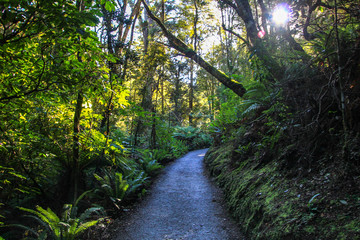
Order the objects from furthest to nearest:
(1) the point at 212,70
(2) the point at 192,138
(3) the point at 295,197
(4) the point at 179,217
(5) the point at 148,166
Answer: (2) the point at 192,138 → (1) the point at 212,70 → (5) the point at 148,166 → (4) the point at 179,217 → (3) the point at 295,197

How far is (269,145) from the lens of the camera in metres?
4.62

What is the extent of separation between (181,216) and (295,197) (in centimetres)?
262

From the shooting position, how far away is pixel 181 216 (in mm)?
4629

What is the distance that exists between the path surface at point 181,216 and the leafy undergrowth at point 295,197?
1.26 ft

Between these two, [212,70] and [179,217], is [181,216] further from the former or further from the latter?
[212,70]

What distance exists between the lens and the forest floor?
3.87 meters

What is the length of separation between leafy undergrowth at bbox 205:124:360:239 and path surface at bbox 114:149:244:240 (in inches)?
15.1

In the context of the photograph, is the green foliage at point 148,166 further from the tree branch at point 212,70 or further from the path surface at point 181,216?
the tree branch at point 212,70

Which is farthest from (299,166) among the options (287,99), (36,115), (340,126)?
(36,115)

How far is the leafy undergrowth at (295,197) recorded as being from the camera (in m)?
2.15

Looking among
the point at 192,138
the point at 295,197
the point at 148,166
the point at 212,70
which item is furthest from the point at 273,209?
the point at 192,138

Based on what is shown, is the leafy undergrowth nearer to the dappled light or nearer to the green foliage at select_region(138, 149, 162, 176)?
the dappled light

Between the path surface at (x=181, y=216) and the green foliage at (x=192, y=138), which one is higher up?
the green foliage at (x=192, y=138)

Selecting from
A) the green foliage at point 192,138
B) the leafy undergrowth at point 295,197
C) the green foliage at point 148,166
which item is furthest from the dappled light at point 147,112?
the green foliage at point 192,138
